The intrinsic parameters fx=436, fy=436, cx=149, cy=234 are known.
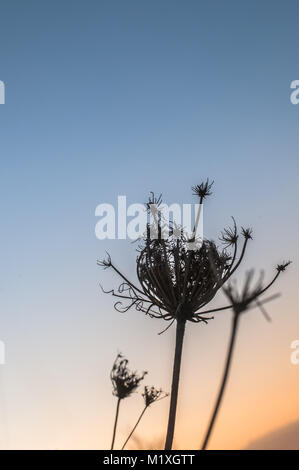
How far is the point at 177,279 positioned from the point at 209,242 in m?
1.42

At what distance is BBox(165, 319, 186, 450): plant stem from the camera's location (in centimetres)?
1012

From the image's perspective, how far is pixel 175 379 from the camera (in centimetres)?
1061

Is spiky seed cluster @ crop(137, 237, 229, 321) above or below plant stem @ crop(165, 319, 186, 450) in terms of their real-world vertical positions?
above

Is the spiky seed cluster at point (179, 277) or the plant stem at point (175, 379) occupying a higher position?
the spiky seed cluster at point (179, 277)

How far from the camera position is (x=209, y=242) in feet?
38.0

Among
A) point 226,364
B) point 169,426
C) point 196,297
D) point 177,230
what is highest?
point 177,230

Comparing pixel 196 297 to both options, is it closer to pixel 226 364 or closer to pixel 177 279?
pixel 177 279

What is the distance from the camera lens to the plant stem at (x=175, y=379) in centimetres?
1012
